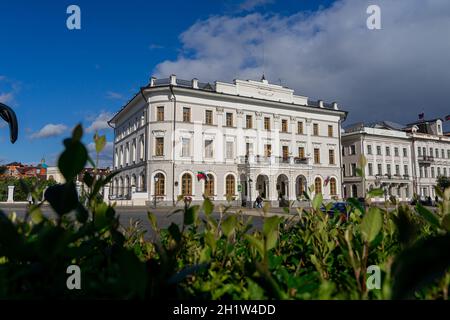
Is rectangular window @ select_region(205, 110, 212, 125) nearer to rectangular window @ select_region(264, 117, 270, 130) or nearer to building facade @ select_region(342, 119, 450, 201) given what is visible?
rectangular window @ select_region(264, 117, 270, 130)

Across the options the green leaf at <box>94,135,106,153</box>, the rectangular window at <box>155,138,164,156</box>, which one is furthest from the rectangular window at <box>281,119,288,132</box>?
the green leaf at <box>94,135,106,153</box>

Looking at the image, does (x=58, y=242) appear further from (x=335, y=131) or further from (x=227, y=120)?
(x=335, y=131)

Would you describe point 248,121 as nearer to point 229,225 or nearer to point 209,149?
point 209,149

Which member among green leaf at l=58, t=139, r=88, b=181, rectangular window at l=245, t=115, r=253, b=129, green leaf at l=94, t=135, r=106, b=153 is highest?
rectangular window at l=245, t=115, r=253, b=129

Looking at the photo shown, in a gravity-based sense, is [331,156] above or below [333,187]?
above

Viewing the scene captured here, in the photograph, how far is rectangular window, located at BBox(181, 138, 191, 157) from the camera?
30250mm

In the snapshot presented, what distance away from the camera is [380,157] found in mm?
44188

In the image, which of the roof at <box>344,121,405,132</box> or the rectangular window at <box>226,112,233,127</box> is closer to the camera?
the rectangular window at <box>226,112,233,127</box>

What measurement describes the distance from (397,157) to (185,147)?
31.3 meters

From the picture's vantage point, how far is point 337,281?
118 centimetres

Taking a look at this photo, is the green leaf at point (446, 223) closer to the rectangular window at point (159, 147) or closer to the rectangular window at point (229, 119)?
the rectangular window at point (159, 147)

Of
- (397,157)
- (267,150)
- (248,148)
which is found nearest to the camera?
(248,148)

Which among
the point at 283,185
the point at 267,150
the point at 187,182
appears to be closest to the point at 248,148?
the point at 267,150
